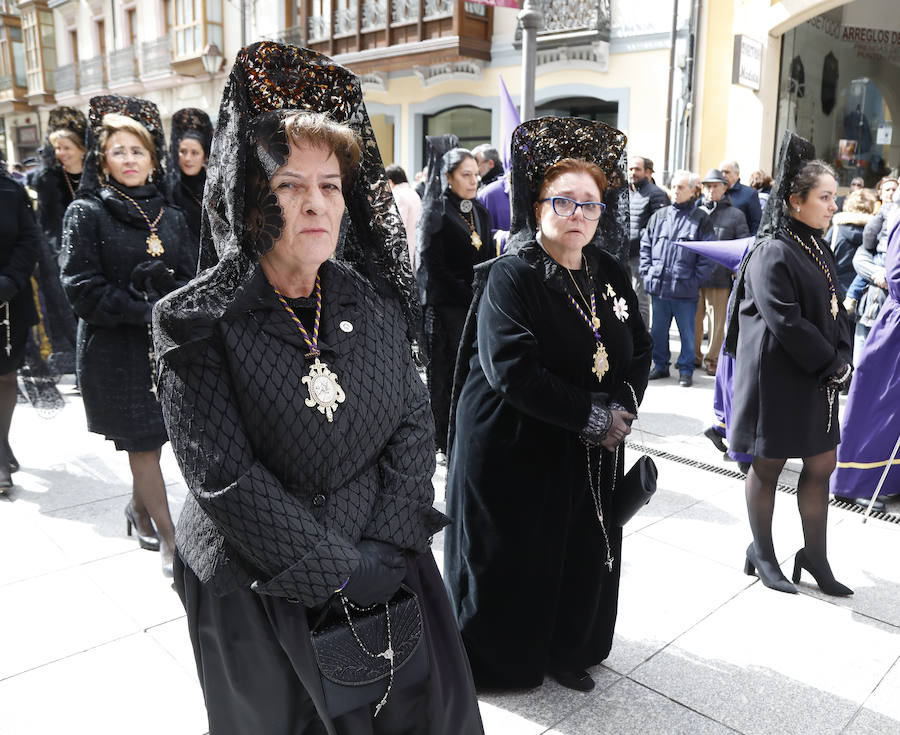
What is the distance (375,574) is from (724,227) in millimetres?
7099

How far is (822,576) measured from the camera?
368cm

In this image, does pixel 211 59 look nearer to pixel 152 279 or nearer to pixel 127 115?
pixel 127 115

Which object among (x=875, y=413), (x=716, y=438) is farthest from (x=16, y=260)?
(x=875, y=413)

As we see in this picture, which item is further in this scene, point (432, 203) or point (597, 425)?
point (432, 203)

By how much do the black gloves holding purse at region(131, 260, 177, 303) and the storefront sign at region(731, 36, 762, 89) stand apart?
10085 mm

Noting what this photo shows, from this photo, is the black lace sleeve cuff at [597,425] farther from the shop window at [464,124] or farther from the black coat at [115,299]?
the shop window at [464,124]

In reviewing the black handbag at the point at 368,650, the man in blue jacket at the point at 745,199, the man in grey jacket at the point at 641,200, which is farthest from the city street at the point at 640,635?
the man in blue jacket at the point at 745,199

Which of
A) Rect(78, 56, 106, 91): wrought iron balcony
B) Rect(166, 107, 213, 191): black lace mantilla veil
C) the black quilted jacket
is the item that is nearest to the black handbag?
the black quilted jacket

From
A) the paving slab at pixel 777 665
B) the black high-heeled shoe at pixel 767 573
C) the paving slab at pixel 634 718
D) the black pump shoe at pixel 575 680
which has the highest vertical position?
the black high-heeled shoe at pixel 767 573

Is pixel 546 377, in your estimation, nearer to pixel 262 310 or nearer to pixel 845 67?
pixel 262 310

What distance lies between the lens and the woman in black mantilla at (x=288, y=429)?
162 cm

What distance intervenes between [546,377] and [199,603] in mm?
1296

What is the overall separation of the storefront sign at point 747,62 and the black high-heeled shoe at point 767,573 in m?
9.37

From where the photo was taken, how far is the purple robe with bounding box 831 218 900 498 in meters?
4.62
